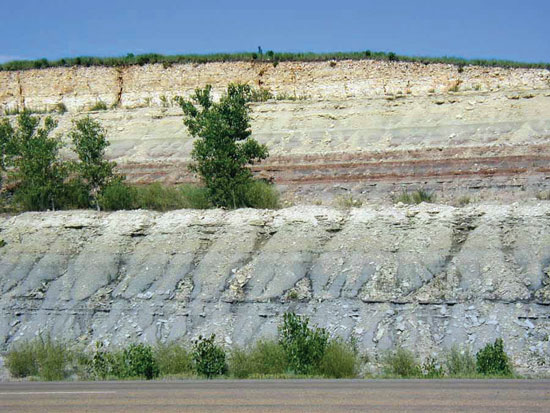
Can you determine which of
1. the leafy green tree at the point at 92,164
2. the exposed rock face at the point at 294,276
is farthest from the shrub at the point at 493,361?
the leafy green tree at the point at 92,164

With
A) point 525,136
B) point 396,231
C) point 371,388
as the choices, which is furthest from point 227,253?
point 525,136

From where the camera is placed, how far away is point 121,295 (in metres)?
25.4

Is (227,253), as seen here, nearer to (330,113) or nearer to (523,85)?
(330,113)

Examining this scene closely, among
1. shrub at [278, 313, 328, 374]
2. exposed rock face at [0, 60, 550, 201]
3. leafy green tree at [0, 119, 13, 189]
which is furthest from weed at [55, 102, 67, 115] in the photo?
shrub at [278, 313, 328, 374]

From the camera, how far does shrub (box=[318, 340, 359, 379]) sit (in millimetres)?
19641

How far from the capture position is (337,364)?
64.7 ft

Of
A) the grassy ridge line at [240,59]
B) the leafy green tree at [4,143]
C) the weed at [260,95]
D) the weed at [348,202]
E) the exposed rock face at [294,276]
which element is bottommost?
the exposed rock face at [294,276]

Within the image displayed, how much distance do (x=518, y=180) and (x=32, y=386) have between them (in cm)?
2079

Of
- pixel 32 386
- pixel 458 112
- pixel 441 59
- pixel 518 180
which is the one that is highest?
pixel 441 59

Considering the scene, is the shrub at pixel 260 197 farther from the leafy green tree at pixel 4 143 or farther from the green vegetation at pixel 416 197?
the leafy green tree at pixel 4 143

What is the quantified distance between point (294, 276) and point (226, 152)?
986 cm

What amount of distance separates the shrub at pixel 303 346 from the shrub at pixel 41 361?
5.77 m

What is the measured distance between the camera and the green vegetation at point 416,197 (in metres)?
31.6

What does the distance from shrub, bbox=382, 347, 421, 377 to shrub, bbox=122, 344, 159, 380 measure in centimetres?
563
